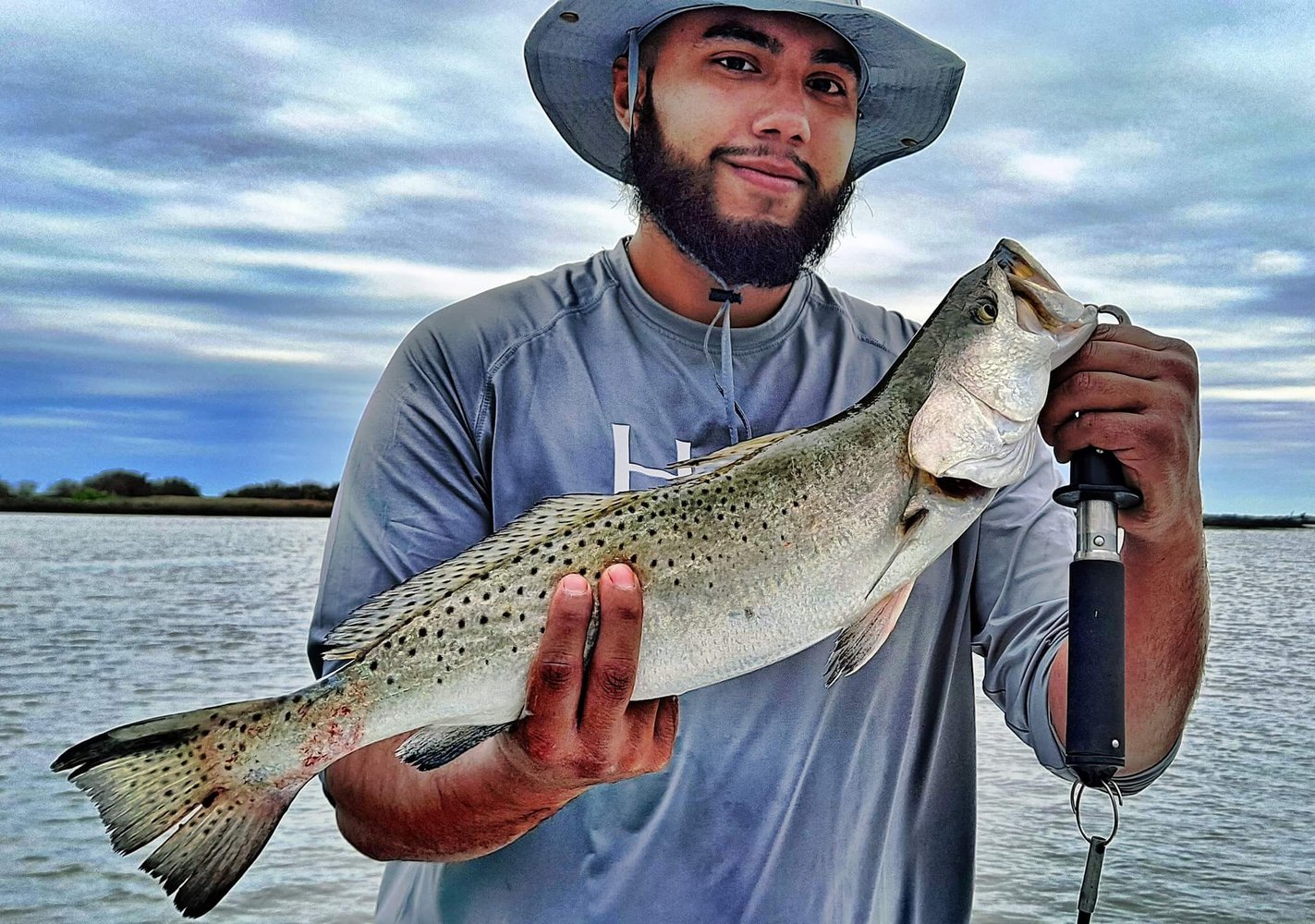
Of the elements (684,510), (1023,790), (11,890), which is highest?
(684,510)

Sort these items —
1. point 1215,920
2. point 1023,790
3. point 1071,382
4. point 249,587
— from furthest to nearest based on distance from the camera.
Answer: point 249,587 → point 1023,790 → point 1215,920 → point 1071,382

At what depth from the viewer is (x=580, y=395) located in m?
3.11

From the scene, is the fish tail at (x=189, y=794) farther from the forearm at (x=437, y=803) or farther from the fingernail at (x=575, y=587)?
the fingernail at (x=575, y=587)

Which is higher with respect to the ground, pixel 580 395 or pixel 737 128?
pixel 737 128

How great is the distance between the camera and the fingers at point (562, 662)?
2.27m

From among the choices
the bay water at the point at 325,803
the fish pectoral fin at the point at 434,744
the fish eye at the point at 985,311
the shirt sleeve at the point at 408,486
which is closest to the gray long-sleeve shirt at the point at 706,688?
the shirt sleeve at the point at 408,486

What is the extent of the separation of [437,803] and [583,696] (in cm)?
58

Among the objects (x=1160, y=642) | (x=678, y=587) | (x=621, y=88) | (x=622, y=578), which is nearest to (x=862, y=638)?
(x=678, y=587)

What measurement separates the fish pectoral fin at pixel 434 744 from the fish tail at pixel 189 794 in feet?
0.73

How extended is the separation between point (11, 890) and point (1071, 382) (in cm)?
944

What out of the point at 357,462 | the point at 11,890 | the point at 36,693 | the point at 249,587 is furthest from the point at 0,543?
the point at 357,462

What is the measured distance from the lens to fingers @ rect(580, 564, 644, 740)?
2.27 metres

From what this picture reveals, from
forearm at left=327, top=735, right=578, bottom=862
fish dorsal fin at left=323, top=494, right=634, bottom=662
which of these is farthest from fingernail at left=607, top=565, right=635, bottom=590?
forearm at left=327, top=735, right=578, bottom=862

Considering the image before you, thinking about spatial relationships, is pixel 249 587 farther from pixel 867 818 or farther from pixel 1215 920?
pixel 867 818
